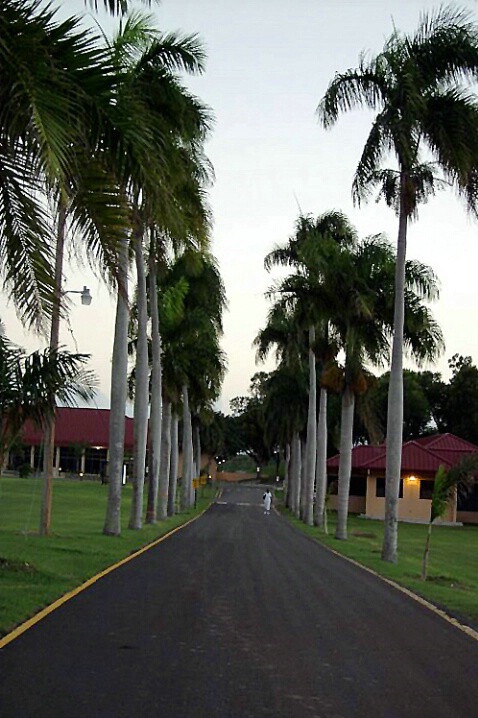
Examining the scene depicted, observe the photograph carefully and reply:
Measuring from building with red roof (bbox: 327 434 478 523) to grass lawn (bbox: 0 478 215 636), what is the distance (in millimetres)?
23298

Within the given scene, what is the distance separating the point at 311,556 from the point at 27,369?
40.9 feet

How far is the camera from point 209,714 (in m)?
7.73

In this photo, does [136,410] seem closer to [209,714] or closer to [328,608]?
[328,608]

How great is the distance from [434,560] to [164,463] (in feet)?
48.6

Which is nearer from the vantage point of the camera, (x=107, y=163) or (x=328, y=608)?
(x=107, y=163)

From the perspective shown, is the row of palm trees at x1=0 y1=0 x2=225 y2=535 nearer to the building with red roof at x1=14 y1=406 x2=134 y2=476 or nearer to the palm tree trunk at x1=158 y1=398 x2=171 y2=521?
the palm tree trunk at x1=158 y1=398 x2=171 y2=521

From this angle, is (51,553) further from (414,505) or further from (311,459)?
(414,505)

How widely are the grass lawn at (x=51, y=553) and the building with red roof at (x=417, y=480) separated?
2330 cm

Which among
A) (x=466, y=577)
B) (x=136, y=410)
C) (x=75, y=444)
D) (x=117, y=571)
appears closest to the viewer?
(x=117, y=571)

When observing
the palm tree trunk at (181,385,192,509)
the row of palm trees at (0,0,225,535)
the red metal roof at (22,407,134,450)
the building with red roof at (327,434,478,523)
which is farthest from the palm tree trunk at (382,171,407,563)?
the red metal roof at (22,407,134,450)

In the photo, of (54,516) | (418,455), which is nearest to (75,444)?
(418,455)

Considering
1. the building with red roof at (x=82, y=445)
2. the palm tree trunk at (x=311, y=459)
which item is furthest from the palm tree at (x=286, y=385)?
the building with red roof at (x=82, y=445)

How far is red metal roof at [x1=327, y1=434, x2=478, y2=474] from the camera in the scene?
64.2 meters

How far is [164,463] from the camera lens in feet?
150
